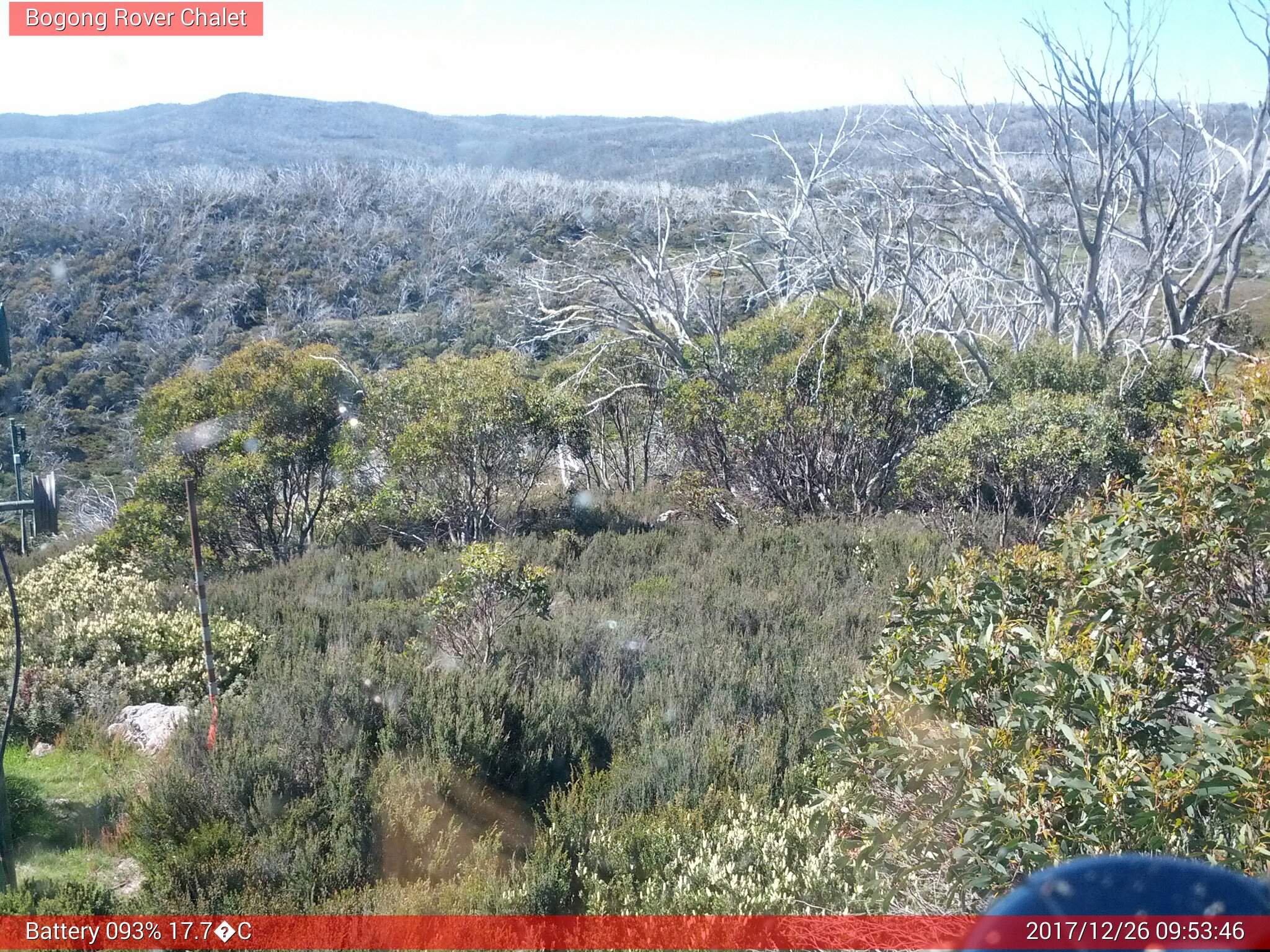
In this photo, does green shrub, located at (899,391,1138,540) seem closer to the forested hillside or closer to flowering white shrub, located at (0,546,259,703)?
the forested hillside

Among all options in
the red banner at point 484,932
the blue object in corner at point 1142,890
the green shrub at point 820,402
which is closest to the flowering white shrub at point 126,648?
the red banner at point 484,932

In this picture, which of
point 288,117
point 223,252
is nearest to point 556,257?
point 223,252

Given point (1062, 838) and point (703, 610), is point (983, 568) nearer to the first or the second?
point (1062, 838)

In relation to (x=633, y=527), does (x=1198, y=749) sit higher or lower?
higher

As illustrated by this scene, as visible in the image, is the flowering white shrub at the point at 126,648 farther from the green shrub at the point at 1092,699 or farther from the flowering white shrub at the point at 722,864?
the green shrub at the point at 1092,699

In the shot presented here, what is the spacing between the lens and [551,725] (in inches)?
196

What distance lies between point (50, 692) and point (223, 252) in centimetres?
4300

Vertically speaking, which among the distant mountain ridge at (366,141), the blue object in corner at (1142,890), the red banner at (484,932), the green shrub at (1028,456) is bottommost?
the red banner at (484,932)

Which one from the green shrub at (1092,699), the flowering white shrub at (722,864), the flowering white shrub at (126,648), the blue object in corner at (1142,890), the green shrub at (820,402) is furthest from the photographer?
the green shrub at (820,402)

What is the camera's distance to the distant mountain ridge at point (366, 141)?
60.2 m

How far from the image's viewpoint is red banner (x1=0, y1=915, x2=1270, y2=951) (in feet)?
9.98

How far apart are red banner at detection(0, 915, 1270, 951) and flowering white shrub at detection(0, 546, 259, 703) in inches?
108

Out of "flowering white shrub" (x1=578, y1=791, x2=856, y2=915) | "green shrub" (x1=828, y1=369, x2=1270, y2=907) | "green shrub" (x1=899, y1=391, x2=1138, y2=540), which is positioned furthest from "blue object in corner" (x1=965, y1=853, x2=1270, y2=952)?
"green shrub" (x1=899, y1=391, x2=1138, y2=540)

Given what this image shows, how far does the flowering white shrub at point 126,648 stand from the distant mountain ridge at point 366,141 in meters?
49.4
